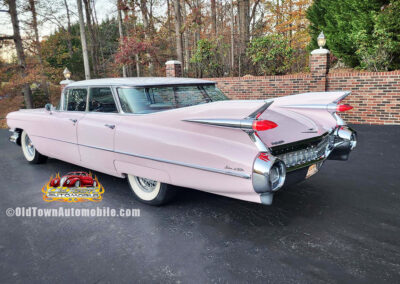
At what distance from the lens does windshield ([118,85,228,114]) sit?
353 cm

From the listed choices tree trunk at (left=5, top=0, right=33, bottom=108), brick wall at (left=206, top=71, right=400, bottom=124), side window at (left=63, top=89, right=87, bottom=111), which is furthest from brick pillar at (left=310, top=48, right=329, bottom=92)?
tree trunk at (left=5, top=0, right=33, bottom=108)

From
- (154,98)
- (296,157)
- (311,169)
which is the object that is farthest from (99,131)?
(311,169)

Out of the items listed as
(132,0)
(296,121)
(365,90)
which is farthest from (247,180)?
(132,0)

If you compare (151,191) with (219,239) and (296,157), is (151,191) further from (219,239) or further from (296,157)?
(296,157)

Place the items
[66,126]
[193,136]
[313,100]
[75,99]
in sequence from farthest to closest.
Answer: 1. [75,99]
2. [66,126]
3. [313,100]
4. [193,136]

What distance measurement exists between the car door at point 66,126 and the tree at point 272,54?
7.93m

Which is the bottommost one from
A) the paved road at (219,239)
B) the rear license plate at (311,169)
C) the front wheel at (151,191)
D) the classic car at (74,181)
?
the paved road at (219,239)

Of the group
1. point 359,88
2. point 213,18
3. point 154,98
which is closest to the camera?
point 154,98

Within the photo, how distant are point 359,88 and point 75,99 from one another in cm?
799

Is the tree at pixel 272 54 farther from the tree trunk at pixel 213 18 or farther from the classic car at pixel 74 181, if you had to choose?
the tree trunk at pixel 213 18

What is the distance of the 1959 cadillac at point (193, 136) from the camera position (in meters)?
2.63

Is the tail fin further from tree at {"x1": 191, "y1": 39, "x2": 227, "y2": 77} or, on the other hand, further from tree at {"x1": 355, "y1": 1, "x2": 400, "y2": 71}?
tree at {"x1": 191, "y1": 39, "x2": 227, "y2": 77}

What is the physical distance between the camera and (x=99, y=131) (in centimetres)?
376

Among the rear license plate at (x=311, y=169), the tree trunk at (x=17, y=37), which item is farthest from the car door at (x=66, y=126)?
the tree trunk at (x=17, y=37)
